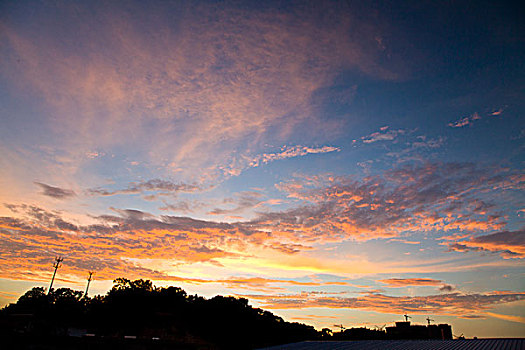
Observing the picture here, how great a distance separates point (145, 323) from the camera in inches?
2066

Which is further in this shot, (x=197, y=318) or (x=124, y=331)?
(x=197, y=318)

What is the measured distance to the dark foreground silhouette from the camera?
131 feet

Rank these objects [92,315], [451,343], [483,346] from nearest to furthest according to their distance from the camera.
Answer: [483,346] → [451,343] → [92,315]

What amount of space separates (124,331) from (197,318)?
17214 mm

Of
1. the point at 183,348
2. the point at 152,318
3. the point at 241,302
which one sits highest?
the point at 241,302

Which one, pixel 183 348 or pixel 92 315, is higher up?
pixel 92 315

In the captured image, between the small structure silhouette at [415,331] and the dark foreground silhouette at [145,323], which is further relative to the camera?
the small structure silhouette at [415,331]

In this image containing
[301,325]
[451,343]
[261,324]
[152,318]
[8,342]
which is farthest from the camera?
[301,325]

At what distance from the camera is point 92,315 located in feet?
253

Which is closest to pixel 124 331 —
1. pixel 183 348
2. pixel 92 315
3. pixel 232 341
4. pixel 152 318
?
pixel 152 318

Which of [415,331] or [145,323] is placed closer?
[145,323]

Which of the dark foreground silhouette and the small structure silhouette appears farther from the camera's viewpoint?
the small structure silhouette

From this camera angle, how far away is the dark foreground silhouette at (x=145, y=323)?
40062 mm

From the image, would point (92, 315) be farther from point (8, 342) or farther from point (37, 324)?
point (8, 342)
